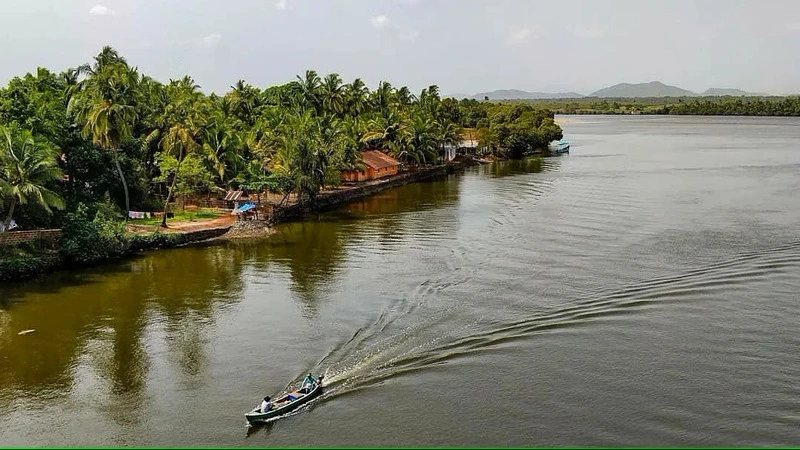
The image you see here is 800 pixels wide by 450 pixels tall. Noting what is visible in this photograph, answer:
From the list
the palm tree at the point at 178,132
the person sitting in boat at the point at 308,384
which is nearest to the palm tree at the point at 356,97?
the palm tree at the point at 178,132

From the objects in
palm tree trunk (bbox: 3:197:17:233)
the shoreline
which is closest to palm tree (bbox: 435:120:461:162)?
the shoreline

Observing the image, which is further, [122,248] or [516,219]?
[516,219]

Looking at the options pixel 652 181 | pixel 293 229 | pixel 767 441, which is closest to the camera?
pixel 767 441

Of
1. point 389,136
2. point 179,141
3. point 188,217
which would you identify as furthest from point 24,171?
point 389,136

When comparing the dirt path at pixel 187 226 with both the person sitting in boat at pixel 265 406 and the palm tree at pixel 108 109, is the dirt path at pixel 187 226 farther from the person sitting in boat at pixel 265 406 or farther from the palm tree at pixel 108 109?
the person sitting in boat at pixel 265 406

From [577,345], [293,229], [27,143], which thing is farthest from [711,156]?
[27,143]

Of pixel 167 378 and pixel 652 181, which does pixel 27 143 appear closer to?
pixel 167 378

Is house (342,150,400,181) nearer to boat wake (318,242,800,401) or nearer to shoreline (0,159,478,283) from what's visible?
shoreline (0,159,478,283)
